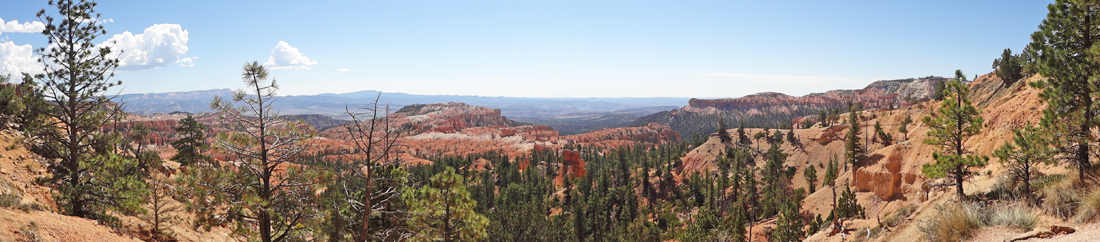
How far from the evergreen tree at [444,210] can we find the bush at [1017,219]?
43.7 ft

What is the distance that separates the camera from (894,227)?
1717 cm

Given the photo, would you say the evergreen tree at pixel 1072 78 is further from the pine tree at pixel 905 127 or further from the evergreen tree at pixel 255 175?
the pine tree at pixel 905 127

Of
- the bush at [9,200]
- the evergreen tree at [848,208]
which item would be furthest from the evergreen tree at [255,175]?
the evergreen tree at [848,208]

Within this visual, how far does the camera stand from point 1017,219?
9898mm

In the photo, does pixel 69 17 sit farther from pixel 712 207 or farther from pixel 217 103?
pixel 712 207

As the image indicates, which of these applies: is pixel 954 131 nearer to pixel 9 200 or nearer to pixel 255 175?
pixel 255 175

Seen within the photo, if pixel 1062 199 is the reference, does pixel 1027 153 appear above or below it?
above

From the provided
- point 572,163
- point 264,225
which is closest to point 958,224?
point 264,225

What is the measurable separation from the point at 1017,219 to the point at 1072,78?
229 inches

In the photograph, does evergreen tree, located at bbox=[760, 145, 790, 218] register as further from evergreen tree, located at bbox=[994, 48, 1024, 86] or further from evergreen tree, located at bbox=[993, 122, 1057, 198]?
evergreen tree, located at bbox=[993, 122, 1057, 198]

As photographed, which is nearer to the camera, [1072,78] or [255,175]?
[255,175]

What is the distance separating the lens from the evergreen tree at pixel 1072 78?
40.4 ft

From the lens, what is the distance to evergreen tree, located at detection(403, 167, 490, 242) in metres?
13.5

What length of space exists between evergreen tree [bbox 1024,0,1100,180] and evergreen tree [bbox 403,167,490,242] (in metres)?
16.6
